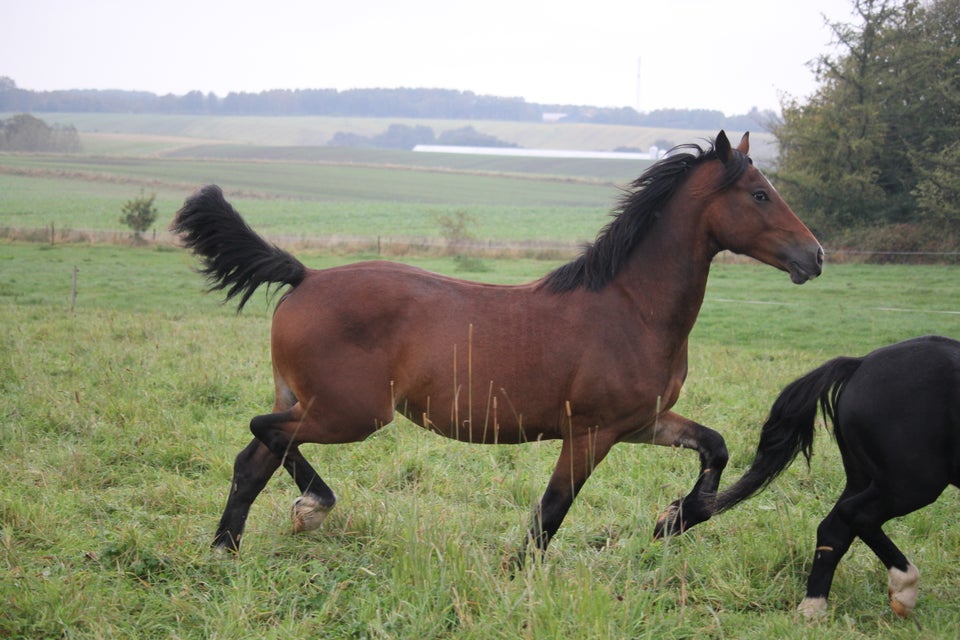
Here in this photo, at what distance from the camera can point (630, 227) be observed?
195 inches

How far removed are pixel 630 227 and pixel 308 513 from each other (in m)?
2.50

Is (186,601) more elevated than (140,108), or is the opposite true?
(140,108)

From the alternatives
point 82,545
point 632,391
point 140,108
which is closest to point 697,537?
point 632,391

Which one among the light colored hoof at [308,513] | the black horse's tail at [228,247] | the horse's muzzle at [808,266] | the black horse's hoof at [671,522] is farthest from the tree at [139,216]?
the horse's muzzle at [808,266]

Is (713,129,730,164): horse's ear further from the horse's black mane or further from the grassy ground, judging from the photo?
the grassy ground

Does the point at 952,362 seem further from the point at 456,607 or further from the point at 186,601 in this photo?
the point at 186,601

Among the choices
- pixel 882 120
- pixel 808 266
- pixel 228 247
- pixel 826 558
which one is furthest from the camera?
pixel 882 120

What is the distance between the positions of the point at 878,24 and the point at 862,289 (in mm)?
12956

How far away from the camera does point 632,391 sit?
4.56 meters

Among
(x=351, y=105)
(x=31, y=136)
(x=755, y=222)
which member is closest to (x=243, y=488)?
(x=755, y=222)

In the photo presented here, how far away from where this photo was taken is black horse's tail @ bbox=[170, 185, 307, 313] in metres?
4.95

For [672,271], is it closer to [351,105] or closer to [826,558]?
[826,558]

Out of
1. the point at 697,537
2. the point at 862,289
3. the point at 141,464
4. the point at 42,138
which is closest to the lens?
the point at 697,537

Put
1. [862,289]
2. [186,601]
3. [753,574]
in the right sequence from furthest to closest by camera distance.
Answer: [862,289] < [753,574] < [186,601]
